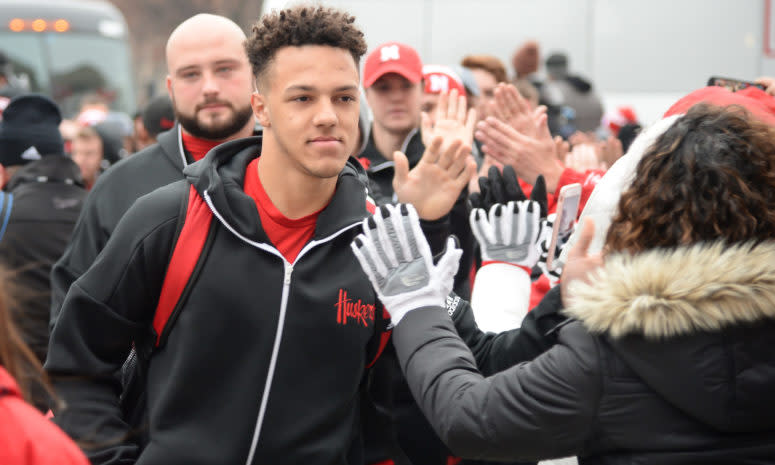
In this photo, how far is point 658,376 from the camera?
1.83 metres

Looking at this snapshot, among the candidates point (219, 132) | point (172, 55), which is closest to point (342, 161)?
point (219, 132)

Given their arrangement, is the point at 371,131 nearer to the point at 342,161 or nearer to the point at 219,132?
the point at 219,132

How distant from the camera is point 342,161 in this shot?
2557mm

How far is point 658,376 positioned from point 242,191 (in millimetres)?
1253

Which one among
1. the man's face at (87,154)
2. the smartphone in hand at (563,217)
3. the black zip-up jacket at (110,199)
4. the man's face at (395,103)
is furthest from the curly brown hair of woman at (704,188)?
the man's face at (87,154)

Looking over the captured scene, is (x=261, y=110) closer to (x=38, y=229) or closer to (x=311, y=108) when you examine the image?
(x=311, y=108)

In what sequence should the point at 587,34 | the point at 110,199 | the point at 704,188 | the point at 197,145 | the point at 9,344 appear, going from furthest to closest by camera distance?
the point at 587,34, the point at 197,145, the point at 110,199, the point at 704,188, the point at 9,344

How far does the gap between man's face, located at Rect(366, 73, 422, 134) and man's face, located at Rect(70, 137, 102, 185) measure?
11.5 ft

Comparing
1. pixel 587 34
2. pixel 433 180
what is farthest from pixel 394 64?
pixel 587 34

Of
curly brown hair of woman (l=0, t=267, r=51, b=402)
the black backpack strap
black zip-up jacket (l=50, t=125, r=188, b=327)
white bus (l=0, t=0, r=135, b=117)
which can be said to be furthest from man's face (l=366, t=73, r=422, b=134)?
white bus (l=0, t=0, r=135, b=117)

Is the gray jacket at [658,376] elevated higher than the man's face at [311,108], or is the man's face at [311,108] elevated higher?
the man's face at [311,108]

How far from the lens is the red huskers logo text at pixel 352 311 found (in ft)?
7.96

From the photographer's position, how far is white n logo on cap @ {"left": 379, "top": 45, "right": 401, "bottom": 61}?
482 centimetres

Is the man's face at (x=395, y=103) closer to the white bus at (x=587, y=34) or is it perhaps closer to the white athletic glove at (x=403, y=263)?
the white athletic glove at (x=403, y=263)
